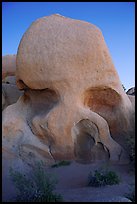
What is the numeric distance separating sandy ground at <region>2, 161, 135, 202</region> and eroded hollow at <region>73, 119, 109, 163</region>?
363mm

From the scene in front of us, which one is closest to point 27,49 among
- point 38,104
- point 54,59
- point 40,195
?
point 54,59

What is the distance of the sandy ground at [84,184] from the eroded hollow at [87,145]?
1.19 feet

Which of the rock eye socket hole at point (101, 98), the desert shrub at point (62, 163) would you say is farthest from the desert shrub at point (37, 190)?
the rock eye socket hole at point (101, 98)

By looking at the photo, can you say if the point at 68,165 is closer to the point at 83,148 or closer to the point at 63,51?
the point at 83,148

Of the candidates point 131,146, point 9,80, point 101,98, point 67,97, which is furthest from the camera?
point 9,80

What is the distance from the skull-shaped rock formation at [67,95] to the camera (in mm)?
9602

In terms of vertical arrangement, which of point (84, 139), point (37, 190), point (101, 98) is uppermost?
point (101, 98)

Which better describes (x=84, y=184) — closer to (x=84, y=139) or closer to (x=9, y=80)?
(x=84, y=139)

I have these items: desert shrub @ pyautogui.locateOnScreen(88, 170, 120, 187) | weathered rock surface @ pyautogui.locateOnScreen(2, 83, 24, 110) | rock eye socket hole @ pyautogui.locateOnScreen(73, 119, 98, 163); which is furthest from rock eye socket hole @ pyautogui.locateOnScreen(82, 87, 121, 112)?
weathered rock surface @ pyautogui.locateOnScreen(2, 83, 24, 110)

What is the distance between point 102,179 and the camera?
797 centimetres

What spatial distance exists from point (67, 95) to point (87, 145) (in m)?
1.73

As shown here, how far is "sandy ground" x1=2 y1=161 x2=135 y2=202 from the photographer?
6797 mm

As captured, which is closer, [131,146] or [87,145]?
[131,146]

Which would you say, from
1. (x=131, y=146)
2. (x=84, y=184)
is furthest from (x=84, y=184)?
(x=131, y=146)
